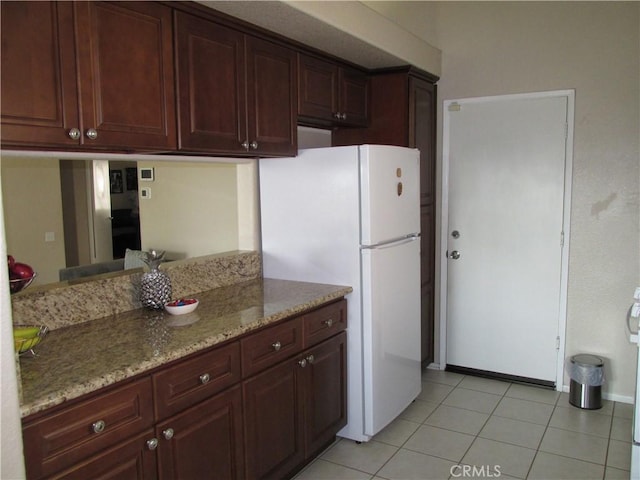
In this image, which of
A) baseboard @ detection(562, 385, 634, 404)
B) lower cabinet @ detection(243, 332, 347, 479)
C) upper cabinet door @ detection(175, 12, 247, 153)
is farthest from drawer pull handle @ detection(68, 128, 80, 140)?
baseboard @ detection(562, 385, 634, 404)

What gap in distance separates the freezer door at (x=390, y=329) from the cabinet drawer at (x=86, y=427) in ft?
4.55

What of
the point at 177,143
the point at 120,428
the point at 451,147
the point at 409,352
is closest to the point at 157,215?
the point at 177,143

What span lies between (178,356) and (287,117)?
145cm

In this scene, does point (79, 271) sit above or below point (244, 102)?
below

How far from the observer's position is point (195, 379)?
1917mm

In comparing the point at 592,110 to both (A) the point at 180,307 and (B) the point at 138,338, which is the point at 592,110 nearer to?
(A) the point at 180,307

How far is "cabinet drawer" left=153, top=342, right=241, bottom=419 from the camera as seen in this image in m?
1.80

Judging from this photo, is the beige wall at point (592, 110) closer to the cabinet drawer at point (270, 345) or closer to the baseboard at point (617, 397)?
the baseboard at point (617, 397)

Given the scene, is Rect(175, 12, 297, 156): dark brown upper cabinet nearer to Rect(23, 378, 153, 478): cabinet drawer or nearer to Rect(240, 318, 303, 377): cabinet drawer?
Rect(240, 318, 303, 377): cabinet drawer

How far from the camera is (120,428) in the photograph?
165 centimetres

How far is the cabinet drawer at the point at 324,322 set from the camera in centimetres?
256

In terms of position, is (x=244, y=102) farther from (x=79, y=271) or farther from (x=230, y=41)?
(x=79, y=271)
